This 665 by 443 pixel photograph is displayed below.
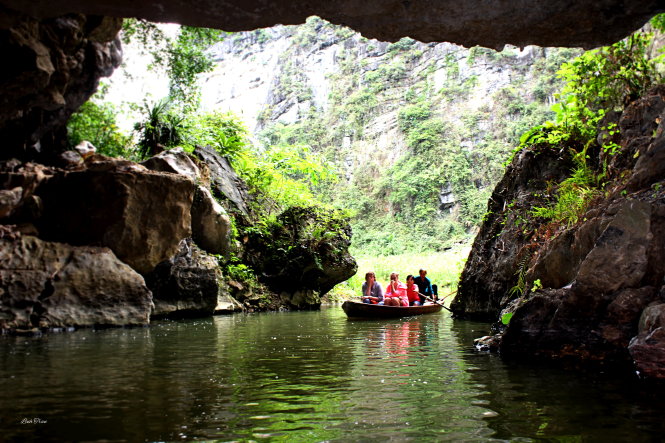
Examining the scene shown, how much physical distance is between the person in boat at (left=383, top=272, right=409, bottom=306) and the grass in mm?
8189

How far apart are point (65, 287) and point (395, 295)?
26.6 ft

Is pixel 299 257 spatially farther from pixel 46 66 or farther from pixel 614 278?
pixel 614 278

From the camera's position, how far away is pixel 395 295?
14023mm

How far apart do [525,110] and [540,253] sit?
41.5 meters

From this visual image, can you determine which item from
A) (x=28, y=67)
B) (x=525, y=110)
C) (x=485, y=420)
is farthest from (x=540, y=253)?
(x=525, y=110)

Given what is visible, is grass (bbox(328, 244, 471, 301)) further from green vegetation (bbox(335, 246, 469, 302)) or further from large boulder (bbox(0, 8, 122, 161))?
large boulder (bbox(0, 8, 122, 161))

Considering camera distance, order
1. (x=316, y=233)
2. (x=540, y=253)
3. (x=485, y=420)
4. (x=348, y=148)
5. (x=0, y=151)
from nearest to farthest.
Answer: (x=485, y=420)
(x=540, y=253)
(x=0, y=151)
(x=316, y=233)
(x=348, y=148)

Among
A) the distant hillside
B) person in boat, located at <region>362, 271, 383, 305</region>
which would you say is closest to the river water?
person in boat, located at <region>362, 271, 383, 305</region>

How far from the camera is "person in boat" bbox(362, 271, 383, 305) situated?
1371 centimetres

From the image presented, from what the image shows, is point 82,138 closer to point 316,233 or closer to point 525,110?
point 316,233

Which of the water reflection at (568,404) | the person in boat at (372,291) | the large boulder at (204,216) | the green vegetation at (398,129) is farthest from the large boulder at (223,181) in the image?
the water reflection at (568,404)

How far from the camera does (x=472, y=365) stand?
568 cm

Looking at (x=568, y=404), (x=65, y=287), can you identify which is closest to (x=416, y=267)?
(x=65, y=287)

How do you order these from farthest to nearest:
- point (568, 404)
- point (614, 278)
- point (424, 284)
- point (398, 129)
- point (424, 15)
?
1. point (398, 129)
2. point (424, 284)
3. point (614, 278)
4. point (424, 15)
5. point (568, 404)
